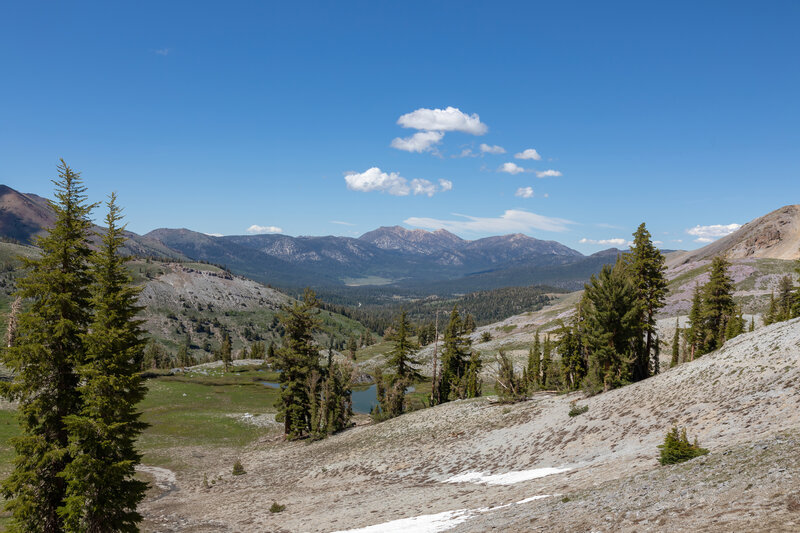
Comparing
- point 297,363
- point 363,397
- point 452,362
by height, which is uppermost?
point 297,363

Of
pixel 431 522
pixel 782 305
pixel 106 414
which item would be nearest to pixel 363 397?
pixel 782 305

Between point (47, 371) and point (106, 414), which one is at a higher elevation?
point (47, 371)

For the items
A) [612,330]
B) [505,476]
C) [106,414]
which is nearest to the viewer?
[106,414]

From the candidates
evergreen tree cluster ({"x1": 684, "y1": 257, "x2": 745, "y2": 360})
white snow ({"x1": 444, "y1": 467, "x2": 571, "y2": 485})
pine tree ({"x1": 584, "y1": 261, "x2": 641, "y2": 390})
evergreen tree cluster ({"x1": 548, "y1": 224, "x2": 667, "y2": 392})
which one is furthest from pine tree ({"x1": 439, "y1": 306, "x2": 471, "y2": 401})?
white snow ({"x1": 444, "y1": 467, "x2": 571, "y2": 485})

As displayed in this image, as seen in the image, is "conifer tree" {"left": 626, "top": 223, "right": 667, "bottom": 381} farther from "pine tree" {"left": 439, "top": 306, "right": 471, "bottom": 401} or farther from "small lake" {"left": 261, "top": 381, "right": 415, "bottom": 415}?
A: "small lake" {"left": 261, "top": 381, "right": 415, "bottom": 415}

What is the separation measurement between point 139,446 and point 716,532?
63.2 meters

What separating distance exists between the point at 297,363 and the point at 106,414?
106ft

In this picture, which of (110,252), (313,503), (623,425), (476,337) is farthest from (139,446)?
(476,337)

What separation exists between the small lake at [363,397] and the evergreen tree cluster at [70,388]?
87.0m

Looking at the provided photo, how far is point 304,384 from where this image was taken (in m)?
53.8

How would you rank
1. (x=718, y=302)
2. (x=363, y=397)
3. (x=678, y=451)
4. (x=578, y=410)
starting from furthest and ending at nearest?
1. (x=363, y=397)
2. (x=718, y=302)
3. (x=578, y=410)
4. (x=678, y=451)

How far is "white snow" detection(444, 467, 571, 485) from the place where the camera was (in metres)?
24.3

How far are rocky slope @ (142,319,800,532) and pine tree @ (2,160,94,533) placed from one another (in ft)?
34.6

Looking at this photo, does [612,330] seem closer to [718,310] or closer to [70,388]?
[718,310]
